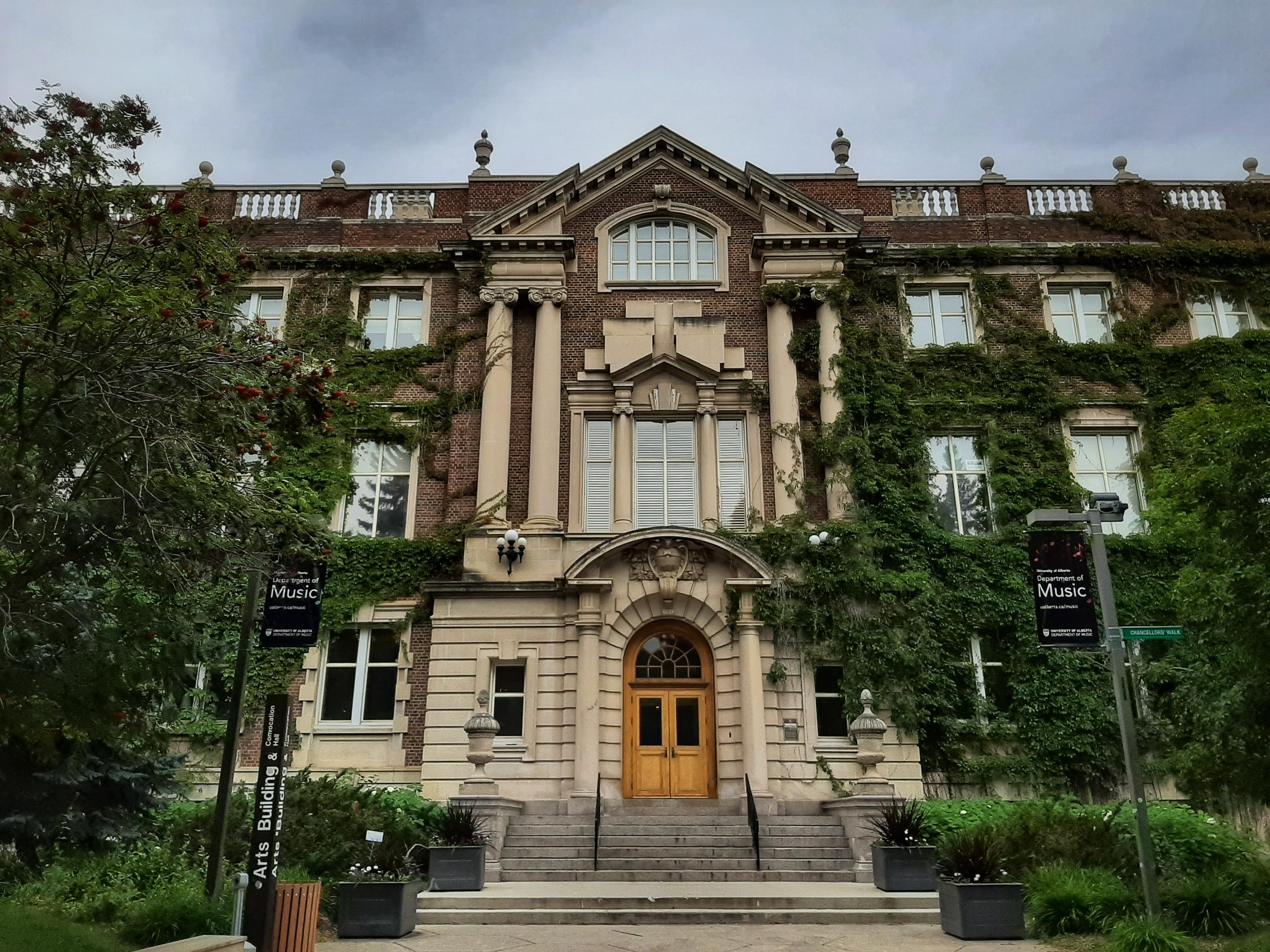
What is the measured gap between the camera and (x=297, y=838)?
470 inches

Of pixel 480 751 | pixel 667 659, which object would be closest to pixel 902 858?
pixel 480 751

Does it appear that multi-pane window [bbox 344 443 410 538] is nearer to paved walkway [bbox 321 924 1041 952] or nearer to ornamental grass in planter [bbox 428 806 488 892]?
ornamental grass in planter [bbox 428 806 488 892]

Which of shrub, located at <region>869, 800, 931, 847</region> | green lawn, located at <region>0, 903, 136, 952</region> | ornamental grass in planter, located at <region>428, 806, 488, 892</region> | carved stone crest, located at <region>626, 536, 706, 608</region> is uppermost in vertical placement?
carved stone crest, located at <region>626, 536, 706, 608</region>

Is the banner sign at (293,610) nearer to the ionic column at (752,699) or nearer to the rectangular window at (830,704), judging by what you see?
the ionic column at (752,699)

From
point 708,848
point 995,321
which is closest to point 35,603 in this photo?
point 708,848

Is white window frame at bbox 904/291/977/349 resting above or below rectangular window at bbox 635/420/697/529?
above

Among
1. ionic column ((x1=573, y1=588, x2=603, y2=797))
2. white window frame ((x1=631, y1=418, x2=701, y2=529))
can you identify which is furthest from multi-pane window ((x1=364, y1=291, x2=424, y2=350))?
ionic column ((x1=573, y1=588, x2=603, y2=797))

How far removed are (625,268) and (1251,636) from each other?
48.1 feet

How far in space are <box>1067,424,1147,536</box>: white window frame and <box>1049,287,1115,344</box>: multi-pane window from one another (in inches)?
82.8

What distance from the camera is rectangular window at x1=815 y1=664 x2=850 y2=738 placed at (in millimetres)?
17922

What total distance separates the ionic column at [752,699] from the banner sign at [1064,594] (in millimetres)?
6155

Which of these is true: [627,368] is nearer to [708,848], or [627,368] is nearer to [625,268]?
[625,268]

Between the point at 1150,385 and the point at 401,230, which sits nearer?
the point at 1150,385

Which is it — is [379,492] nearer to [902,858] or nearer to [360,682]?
[360,682]
